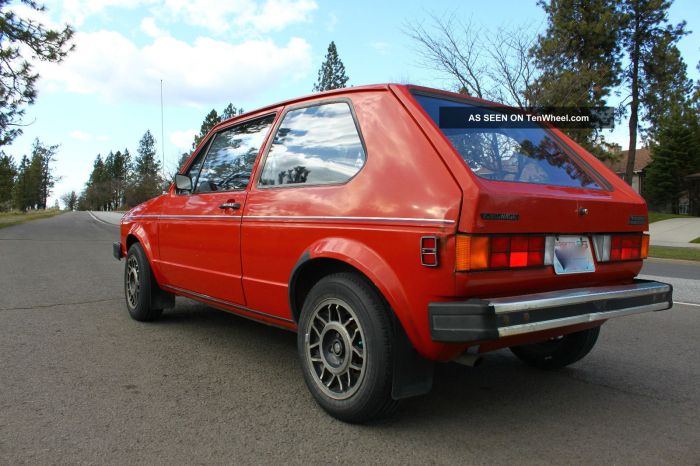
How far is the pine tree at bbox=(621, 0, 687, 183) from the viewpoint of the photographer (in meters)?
28.2

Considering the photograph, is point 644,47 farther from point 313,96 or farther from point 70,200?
point 70,200

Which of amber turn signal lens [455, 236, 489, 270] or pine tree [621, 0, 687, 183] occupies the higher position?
pine tree [621, 0, 687, 183]

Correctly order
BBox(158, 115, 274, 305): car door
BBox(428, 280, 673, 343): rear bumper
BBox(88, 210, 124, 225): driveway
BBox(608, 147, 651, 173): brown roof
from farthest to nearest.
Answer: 1. BBox(608, 147, 651, 173): brown roof
2. BBox(88, 210, 124, 225): driveway
3. BBox(158, 115, 274, 305): car door
4. BBox(428, 280, 673, 343): rear bumper

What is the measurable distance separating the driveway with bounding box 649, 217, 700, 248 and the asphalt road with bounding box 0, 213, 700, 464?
17.2 metres

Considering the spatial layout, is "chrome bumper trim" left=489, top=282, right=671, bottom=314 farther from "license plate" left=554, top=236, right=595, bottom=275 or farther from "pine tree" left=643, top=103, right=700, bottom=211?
"pine tree" left=643, top=103, right=700, bottom=211

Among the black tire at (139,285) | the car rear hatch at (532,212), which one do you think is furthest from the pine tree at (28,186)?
the car rear hatch at (532,212)

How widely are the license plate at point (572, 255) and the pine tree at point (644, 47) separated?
Result: 30.2 m

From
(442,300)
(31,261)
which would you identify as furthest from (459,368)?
(31,261)

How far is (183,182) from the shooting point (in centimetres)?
448

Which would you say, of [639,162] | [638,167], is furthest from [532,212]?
[639,162]

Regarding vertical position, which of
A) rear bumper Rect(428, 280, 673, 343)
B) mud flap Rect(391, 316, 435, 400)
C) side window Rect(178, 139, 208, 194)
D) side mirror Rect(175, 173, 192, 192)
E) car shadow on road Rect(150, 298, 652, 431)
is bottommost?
car shadow on road Rect(150, 298, 652, 431)

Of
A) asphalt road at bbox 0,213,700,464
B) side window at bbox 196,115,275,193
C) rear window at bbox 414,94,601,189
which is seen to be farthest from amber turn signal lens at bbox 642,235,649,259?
side window at bbox 196,115,275,193

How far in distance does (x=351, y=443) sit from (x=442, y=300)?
→ 862mm

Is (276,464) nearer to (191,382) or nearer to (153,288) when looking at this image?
(191,382)
